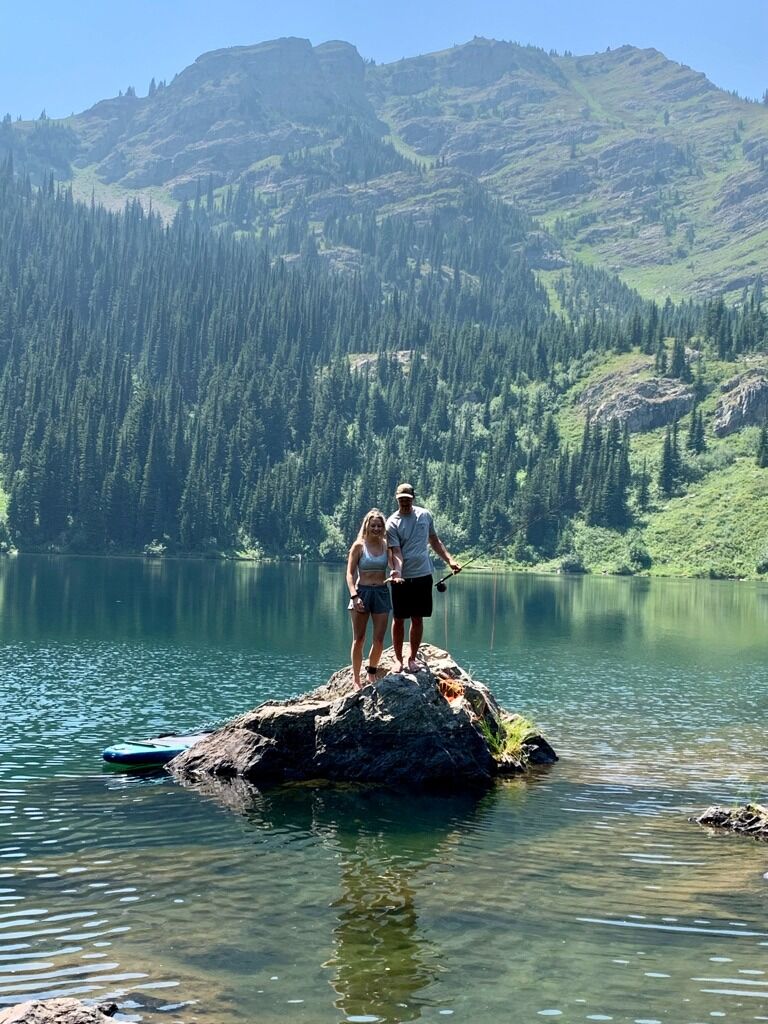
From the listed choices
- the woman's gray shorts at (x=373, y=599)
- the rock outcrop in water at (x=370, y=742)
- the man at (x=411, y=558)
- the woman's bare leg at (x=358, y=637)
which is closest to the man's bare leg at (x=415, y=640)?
the rock outcrop in water at (x=370, y=742)

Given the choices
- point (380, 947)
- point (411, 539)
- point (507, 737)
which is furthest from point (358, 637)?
point (380, 947)

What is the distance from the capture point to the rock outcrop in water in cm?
2823

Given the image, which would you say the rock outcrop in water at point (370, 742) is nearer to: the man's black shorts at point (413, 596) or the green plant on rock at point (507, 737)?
the green plant on rock at point (507, 737)

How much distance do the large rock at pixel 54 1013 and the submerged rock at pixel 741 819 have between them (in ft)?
49.4

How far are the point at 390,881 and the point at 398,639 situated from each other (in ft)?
30.8

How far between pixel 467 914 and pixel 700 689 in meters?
38.5

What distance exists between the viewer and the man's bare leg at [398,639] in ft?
89.4

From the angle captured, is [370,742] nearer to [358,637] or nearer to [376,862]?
[358,637]

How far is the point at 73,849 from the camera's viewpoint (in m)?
21.3

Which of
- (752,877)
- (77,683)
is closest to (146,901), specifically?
(752,877)

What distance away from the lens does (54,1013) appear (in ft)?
37.9

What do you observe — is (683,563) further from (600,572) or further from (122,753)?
(122,753)

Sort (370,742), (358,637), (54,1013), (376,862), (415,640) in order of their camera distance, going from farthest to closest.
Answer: (370,742)
(415,640)
(358,637)
(376,862)
(54,1013)

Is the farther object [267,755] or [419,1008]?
[267,755]
